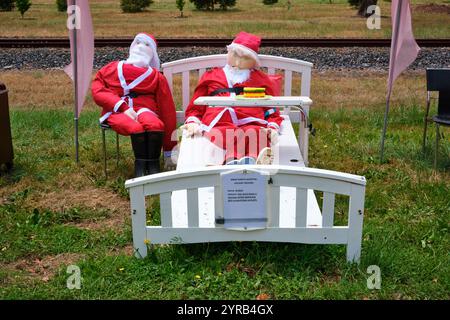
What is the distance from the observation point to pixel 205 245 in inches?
151

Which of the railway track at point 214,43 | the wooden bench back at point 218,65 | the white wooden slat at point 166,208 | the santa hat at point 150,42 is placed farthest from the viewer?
the railway track at point 214,43

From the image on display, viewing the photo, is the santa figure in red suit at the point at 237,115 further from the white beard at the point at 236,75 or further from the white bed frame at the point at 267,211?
the white bed frame at the point at 267,211

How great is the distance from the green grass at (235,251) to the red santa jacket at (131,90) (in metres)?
0.66

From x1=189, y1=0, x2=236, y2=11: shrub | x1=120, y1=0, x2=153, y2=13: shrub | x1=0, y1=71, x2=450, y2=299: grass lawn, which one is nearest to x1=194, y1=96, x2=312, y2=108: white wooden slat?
x1=0, y1=71, x2=450, y2=299: grass lawn

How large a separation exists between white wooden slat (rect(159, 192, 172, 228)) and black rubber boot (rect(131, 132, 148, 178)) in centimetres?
163

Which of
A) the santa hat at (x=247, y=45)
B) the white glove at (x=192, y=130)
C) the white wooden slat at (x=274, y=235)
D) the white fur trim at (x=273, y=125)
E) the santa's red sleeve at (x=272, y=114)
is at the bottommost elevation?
the white wooden slat at (x=274, y=235)

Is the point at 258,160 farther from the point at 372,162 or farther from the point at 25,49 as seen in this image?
the point at 25,49

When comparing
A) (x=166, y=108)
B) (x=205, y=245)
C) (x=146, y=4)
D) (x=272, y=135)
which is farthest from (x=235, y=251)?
(x=146, y=4)

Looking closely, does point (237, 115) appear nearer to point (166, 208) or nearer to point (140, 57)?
point (140, 57)

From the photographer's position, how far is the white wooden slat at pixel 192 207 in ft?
11.3

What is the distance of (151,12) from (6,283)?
20.8 m

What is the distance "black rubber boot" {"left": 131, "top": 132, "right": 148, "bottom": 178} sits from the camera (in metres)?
5.08

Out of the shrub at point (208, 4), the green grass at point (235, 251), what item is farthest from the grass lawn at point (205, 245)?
the shrub at point (208, 4)

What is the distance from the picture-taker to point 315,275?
139 inches
